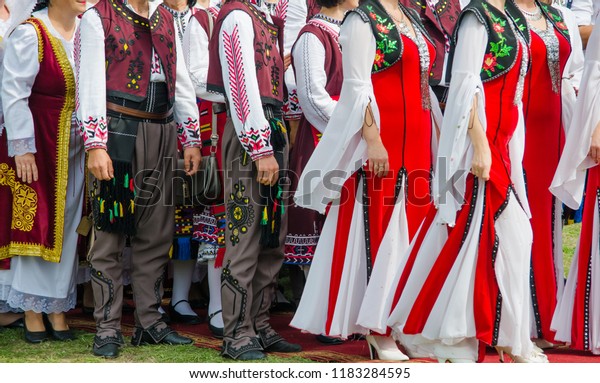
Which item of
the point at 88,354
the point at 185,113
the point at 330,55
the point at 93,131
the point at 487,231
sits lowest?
the point at 88,354

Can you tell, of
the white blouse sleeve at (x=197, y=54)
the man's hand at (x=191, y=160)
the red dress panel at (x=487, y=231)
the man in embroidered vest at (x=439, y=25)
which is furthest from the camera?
the man in embroidered vest at (x=439, y=25)

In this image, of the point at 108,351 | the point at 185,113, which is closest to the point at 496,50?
the point at 185,113

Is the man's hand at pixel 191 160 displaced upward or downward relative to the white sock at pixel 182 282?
upward

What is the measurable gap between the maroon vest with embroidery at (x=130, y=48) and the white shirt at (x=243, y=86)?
400 millimetres

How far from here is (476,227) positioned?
435 centimetres

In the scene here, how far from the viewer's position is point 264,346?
→ 16.6 feet

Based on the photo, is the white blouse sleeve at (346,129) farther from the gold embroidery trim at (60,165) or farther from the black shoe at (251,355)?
the gold embroidery trim at (60,165)

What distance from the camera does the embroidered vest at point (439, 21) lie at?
599 centimetres

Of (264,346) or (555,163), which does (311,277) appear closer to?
(264,346)

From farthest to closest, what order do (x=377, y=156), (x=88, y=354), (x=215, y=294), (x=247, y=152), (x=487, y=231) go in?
(x=215, y=294)
(x=88, y=354)
(x=247, y=152)
(x=377, y=156)
(x=487, y=231)

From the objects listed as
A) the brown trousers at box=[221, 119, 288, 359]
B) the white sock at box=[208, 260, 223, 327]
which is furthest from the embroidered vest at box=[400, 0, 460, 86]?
the white sock at box=[208, 260, 223, 327]

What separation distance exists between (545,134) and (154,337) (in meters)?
2.29

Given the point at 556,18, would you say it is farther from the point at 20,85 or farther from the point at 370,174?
the point at 20,85

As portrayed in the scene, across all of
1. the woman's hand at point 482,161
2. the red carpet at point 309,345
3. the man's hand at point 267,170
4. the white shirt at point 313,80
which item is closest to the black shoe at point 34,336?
the red carpet at point 309,345
